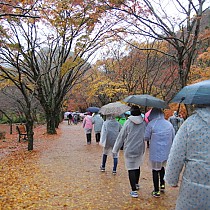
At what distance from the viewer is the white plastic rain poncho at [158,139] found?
496 cm

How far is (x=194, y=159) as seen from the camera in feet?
8.52

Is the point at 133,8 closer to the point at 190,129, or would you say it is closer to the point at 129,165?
the point at 129,165

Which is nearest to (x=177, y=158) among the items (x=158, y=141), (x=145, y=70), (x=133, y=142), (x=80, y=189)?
(x=158, y=141)

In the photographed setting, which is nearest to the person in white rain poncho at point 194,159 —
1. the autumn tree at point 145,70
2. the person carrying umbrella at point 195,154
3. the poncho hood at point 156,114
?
the person carrying umbrella at point 195,154

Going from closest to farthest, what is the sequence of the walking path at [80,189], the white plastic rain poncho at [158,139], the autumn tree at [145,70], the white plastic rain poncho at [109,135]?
the walking path at [80,189] → the white plastic rain poncho at [158,139] → the white plastic rain poncho at [109,135] → the autumn tree at [145,70]

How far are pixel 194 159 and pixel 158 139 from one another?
2.37m

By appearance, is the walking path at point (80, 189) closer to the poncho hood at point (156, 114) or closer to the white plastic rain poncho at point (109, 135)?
the white plastic rain poncho at point (109, 135)

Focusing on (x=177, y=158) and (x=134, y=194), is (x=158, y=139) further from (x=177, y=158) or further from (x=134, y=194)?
(x=177, y=158)

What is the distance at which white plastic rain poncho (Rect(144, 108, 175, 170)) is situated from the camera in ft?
16.3

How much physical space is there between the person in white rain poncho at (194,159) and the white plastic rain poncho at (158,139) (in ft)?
7.48

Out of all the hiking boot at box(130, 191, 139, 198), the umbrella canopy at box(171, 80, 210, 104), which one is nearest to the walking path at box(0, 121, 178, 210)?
the hiking boot at box(130, 191, 139, 198)

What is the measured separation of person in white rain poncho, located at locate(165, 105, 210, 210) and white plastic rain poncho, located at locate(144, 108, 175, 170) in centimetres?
228

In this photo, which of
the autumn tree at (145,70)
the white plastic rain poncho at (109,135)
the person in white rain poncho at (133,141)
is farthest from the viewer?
the autumn tree at (145,70)

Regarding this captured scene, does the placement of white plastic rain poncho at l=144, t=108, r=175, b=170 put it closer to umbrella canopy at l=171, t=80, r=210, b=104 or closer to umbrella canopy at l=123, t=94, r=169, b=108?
umbrella canopy at l=123, t=94, r=169, b=108
